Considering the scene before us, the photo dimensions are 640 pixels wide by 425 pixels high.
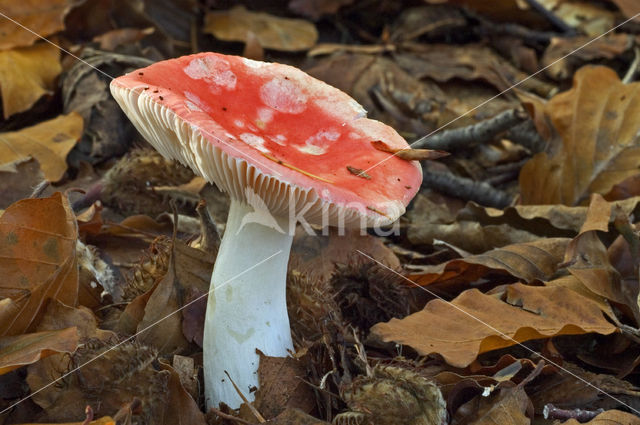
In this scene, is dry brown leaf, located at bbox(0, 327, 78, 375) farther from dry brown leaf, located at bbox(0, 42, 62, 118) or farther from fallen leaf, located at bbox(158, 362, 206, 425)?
dry brown leaf, located at bbox(0, 42, 62, 118)

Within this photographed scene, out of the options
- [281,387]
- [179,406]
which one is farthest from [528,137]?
[179,406]

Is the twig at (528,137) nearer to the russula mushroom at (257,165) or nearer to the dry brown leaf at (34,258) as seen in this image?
the russula mushroom at (257,165)

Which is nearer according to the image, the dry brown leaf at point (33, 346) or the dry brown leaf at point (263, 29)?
the dry brown leaf at point (33, 346)

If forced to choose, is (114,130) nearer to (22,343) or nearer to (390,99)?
(390,99)

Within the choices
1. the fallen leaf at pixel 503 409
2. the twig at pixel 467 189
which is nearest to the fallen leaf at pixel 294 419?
the fallen leaf at pixel 503 409

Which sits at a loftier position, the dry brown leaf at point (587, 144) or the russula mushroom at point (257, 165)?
the russula mushroom at point (257, 165)

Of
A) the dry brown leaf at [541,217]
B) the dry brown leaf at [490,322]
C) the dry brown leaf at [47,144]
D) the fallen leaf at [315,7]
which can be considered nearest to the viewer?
the dry brown leaf at [490,322]
